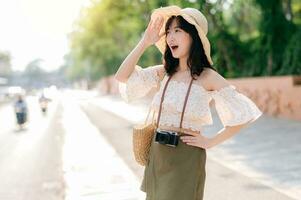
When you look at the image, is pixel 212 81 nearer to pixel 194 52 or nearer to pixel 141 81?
pixel 194 52

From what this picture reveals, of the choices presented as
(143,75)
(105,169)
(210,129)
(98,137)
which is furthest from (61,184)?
(210,129)

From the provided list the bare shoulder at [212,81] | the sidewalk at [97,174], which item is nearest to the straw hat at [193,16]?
the bare shoulder at [212,81]

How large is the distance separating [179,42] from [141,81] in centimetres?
40

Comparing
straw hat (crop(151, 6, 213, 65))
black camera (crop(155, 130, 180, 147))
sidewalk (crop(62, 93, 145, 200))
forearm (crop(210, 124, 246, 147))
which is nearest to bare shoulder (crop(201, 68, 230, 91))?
straw hat (crop(151, 6, 213, 65))

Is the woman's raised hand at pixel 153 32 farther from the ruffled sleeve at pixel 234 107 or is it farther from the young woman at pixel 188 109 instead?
the ruffled sleeve at pixel 234 107

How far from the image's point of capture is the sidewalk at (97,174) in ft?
24.7

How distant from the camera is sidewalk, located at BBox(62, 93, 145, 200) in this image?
7.52 meters

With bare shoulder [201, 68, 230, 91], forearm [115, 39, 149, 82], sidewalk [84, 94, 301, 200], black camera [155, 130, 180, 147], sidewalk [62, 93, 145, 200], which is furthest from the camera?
sidewalk [84, 94, 301, 200]

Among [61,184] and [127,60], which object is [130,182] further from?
[127,60]

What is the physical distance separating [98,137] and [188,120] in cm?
1339

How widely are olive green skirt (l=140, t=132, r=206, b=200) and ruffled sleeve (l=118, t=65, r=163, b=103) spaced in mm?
446

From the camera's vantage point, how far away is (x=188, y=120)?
10.3 ft

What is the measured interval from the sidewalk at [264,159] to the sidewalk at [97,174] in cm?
140

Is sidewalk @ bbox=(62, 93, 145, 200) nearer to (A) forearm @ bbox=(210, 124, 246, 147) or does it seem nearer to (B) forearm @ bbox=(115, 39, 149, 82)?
(B) forearm @ bbox=(115, 39, 149, 82)
